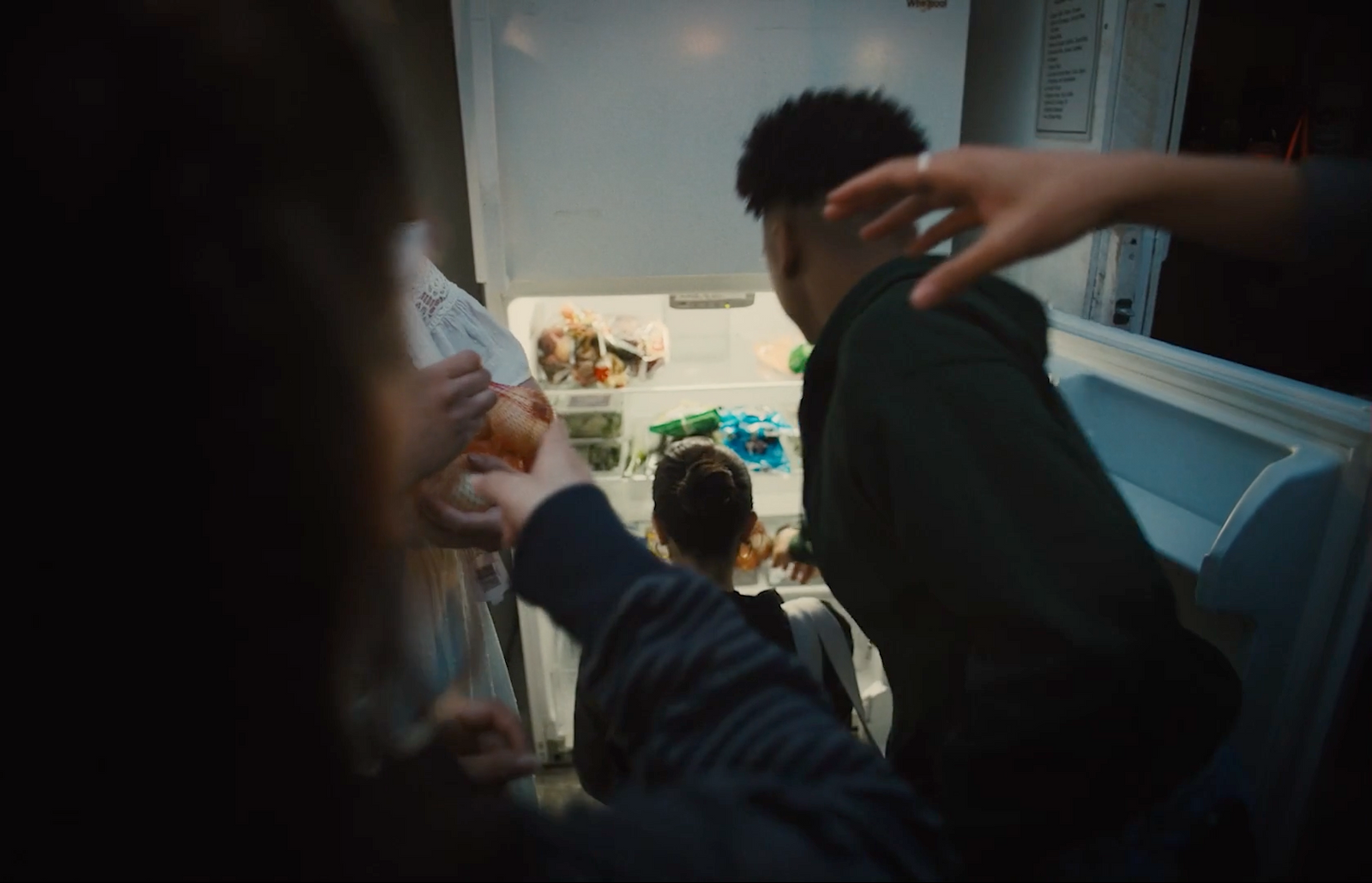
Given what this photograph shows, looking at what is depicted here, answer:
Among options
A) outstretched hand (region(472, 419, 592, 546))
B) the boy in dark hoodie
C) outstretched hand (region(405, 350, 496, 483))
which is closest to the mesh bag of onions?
outstretched hand (region(405, 350, 496, 483))

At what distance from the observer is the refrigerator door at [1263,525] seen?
1074 mm

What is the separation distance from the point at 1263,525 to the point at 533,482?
40.5 inches

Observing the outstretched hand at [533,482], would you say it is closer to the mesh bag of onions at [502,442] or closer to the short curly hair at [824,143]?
the mesh bag of onions at [502,442]

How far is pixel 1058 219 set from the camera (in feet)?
1.89

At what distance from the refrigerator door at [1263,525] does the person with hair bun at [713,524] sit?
57cm

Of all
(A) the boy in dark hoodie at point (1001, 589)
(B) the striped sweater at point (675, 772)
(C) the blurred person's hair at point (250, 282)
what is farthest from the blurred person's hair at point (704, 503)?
(C) the blurred person's hair at point (250, 282)

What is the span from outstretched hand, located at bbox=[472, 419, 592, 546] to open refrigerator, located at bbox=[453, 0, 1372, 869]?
0.96m

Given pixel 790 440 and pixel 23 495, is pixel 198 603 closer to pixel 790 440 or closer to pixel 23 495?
pixel 23 495

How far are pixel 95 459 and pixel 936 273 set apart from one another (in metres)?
0.50

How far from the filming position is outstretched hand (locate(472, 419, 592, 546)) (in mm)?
575

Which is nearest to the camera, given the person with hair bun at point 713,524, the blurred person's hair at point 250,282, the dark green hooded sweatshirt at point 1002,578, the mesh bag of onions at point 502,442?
the blurred person's hair at point 250,282

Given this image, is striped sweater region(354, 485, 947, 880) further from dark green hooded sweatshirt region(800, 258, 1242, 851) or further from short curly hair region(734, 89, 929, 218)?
short curly hair region(734, 89, 929, 218)

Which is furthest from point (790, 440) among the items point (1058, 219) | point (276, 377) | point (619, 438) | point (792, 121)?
point (276, 377)

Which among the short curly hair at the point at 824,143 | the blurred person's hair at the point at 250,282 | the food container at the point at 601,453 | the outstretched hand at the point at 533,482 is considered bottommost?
the food container at the point at 601,453
